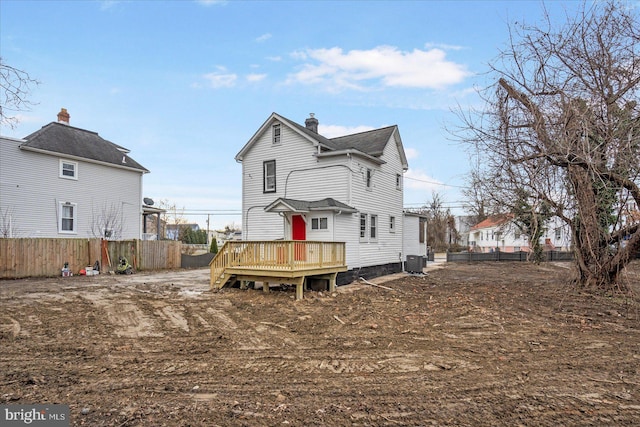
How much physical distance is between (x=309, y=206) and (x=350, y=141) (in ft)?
19.5

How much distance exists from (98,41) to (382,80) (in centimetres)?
1025

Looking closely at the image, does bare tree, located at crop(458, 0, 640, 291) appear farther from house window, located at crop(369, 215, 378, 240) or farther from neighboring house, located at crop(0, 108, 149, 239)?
neighboring house, located at crop(0, 108, 149, 239)

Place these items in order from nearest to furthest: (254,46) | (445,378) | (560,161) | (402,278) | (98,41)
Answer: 1. (445,378)
2. (560,161)
3. (98,41)
4. (254,46)
5. (402,278)

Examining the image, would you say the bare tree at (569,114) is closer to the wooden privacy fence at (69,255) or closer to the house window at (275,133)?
the house window at (275,133)

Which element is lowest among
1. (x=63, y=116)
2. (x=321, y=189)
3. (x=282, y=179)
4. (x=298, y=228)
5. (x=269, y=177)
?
(x=298, y=228)

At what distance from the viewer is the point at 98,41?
12227 millimetres

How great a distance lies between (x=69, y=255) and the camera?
17.3m

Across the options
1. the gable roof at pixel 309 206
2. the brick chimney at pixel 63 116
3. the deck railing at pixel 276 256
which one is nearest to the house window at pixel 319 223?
the gable roof at pixel 309 206

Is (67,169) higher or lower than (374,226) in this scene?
higher

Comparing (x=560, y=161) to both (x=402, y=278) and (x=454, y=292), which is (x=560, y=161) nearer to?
(x=454, y=292)

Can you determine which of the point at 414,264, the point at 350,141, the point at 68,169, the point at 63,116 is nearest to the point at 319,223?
the point at 350,141

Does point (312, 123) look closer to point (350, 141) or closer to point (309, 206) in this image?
point (350, 141)

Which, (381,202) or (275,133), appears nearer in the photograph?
(275,133)

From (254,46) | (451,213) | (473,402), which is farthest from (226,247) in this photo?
(451,213)
